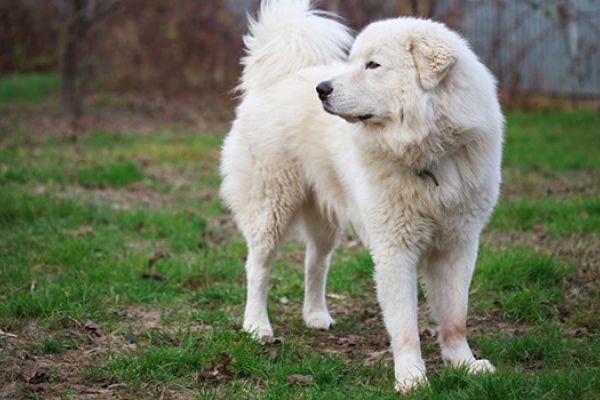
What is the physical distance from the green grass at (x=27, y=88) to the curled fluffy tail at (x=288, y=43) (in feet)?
34.7

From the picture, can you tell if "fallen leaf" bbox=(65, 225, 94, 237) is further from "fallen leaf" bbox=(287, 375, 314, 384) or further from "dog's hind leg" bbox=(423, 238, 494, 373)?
"dog's hind leg" bbox=(423, 238, 494, 373)

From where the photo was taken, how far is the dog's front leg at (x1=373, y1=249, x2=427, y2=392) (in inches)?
151

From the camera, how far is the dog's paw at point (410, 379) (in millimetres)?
3621

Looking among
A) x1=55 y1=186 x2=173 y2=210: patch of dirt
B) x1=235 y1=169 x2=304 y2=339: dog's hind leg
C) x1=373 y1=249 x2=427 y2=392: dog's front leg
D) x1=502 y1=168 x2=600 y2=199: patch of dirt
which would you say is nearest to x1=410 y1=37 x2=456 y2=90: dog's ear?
x1=373 y1=249 x2=427 y2=392: dog's front leg

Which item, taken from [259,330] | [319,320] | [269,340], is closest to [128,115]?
[319,320]

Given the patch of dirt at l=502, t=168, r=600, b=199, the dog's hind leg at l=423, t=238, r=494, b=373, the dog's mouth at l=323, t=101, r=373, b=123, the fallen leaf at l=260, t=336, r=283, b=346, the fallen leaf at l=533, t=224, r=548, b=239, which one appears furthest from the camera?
the patch of dirt at l=502, t=168, r=600, b=199

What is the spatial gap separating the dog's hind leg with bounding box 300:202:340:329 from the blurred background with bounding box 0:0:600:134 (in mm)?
6787

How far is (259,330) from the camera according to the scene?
4648 millimetres

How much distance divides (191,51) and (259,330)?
11302mm

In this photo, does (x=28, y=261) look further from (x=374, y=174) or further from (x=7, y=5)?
(x=7, y=5)

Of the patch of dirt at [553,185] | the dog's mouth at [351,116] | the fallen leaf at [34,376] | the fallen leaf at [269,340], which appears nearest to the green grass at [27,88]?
the patch of dirt at [553,185]

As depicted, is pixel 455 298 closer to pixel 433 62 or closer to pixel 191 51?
pixel 433 62

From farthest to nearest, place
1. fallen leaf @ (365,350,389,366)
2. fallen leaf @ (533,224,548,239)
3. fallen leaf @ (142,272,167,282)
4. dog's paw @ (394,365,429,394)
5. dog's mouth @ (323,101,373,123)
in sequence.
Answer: fallen leaf @ (533,224,548,239) → fallen leaf @ (142,272,167,282) → fallen leaf @ (365,350,389,366) → dog's mouth @ (323,101,373,123) → dog's paw @ (394,365,429,394)

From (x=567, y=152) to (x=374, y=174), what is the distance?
601cm
